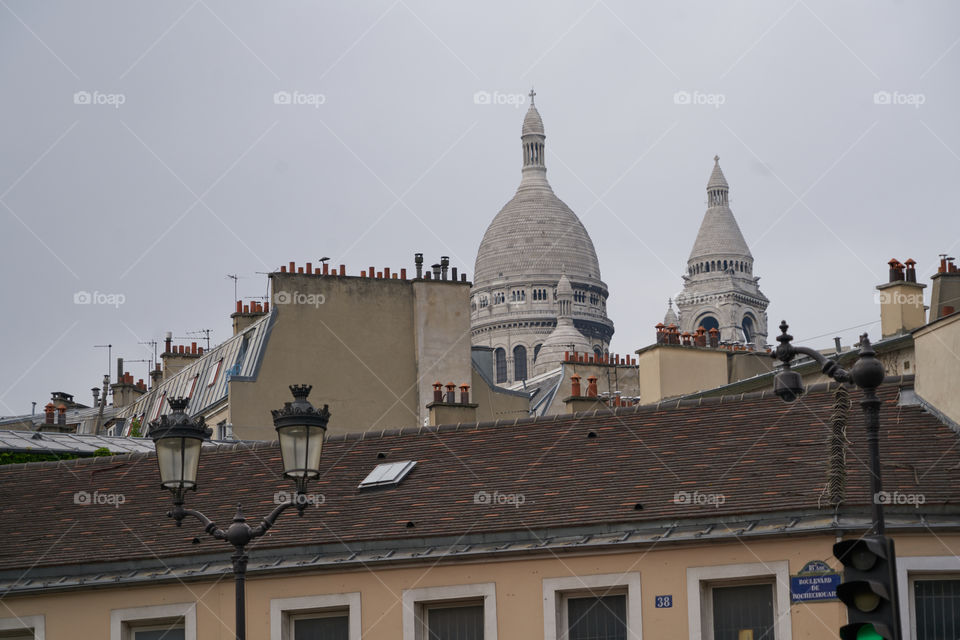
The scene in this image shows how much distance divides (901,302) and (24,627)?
21.7 m

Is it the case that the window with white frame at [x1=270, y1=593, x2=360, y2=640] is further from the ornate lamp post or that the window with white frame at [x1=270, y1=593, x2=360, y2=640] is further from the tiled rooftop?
the ornate lamp post

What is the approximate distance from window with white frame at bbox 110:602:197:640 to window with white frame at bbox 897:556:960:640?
8311 mm

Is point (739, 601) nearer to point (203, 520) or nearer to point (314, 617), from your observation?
point (314, 617)

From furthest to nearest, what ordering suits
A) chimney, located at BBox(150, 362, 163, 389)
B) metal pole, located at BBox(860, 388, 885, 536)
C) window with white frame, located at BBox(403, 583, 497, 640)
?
chimney, located at BBox(150, 362, 163, 389) < window with white frame, located at BBox(403, 583, 497, 640) < metal pole, located at BBox(860, 388, 885, 536)

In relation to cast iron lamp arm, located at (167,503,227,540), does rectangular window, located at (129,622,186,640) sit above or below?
below

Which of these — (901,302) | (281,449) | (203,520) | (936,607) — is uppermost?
(901,302)

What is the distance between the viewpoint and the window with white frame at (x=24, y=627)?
2283cm

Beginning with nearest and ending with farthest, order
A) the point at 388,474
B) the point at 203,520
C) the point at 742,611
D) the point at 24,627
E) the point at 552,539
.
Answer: the point at 203,520, the point at 742,611, the point at 552,539, the point at 24,627, the point at 388,474

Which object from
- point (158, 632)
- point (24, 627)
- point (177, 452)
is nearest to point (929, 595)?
point (177, 452)

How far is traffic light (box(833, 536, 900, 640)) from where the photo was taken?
1465 centimetres

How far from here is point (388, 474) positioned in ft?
78.8

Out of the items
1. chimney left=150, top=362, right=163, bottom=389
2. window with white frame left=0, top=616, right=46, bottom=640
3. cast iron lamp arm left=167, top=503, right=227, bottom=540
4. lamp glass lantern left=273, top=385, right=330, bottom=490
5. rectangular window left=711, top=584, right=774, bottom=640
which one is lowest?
rectangular window left=711, top=584, right=774, bottom=640

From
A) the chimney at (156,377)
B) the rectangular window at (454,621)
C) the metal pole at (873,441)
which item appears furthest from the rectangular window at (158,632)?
the chimney at (156,377)

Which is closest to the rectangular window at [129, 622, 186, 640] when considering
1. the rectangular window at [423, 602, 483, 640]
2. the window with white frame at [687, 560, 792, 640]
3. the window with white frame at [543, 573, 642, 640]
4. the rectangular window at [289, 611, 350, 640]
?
the rectangular window at [289, 611, 350, 640]
